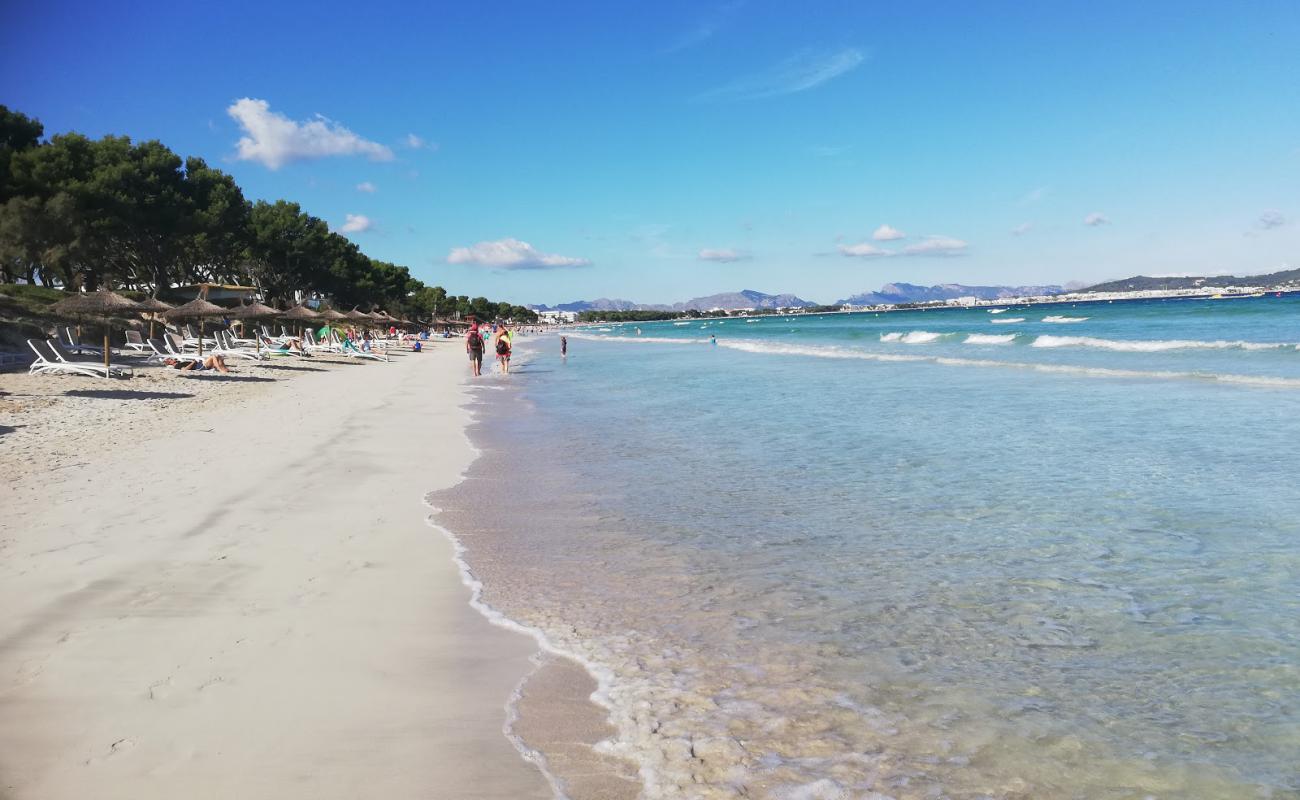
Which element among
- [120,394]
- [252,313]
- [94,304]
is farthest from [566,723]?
[252,313]

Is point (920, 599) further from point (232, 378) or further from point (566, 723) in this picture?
point (232, 378)

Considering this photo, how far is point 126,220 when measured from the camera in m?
35.8

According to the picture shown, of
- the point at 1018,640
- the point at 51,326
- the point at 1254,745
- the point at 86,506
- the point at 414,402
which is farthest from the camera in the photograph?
the point at 51,326

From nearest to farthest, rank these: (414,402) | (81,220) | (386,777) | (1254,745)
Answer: (386,777) → (1254,745) → (414,402) → (81,220)

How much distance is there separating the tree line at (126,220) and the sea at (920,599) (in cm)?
3306

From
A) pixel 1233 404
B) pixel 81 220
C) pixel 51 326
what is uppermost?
pixel 81 220

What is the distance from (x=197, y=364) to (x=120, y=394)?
25.8 feet

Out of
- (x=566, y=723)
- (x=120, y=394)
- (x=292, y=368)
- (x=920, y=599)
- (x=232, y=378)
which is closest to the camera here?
(x=566, y=723)

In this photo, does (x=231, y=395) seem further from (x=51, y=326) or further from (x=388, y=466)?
(x=51, y=326)

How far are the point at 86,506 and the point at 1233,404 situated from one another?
738 inches

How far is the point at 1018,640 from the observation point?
14.1 ft

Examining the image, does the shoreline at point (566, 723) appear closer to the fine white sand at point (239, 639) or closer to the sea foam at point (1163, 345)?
the fine white sand at point (239, 639)

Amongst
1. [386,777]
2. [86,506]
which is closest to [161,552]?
[86,506]

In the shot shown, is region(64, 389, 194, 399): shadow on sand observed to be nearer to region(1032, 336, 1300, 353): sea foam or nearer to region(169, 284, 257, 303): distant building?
region(169, 284, 257, 303): distant building
